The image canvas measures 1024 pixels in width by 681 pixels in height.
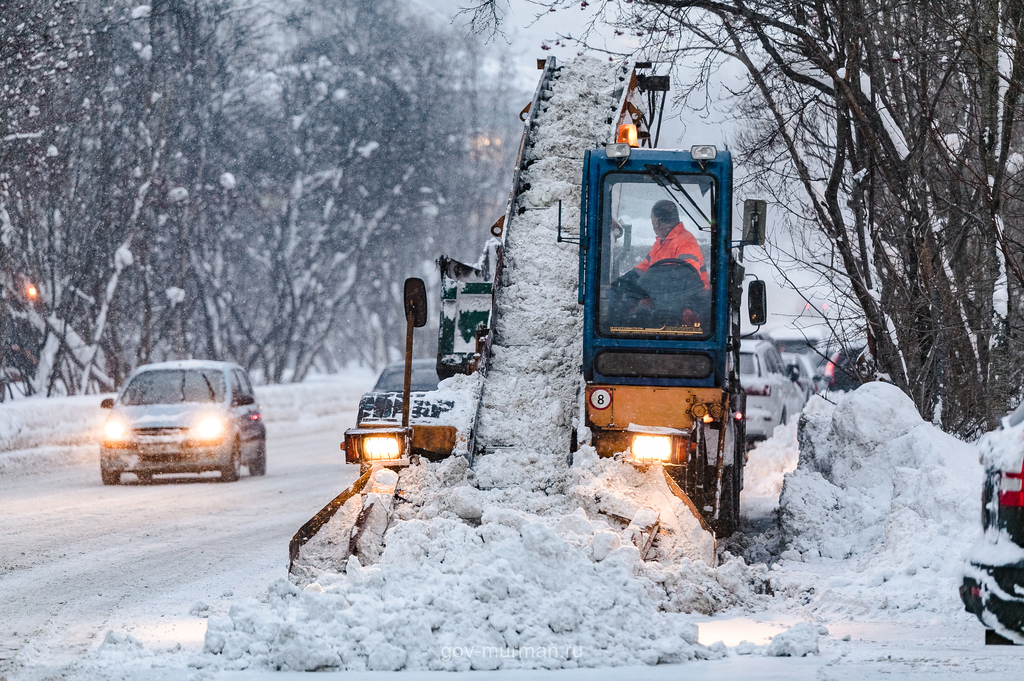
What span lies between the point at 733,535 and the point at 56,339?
1920 cm

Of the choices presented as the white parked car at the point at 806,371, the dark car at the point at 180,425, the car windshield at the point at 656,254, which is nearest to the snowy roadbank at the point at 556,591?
the car windshield at the point at 656,254

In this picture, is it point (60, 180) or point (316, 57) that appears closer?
point (60, 180)

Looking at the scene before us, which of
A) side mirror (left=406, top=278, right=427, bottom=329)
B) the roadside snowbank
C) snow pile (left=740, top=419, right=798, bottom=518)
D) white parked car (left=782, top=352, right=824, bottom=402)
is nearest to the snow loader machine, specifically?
side mirror (left=406, top=278, right=427, bottom=329)

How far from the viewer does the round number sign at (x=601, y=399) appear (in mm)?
9570

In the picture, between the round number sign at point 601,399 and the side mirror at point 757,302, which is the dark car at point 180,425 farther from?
the side mirror at point 757,302

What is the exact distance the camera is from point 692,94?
13828 millimetres

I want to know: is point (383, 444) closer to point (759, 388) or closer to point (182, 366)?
point (182, 366)

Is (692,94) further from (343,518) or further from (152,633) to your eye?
(152,633)

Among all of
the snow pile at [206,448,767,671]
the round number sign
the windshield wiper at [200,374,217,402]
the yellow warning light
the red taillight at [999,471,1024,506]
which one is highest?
the yellow warning light

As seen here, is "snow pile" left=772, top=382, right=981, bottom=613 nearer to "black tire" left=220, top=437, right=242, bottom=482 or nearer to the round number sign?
the round number sign

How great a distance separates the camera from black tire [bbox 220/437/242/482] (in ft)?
58.9

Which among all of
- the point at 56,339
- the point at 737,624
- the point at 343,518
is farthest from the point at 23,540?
the point at 56,339

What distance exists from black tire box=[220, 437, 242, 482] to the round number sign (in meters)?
9.54

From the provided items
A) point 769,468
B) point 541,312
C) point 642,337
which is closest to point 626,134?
point 541,312
